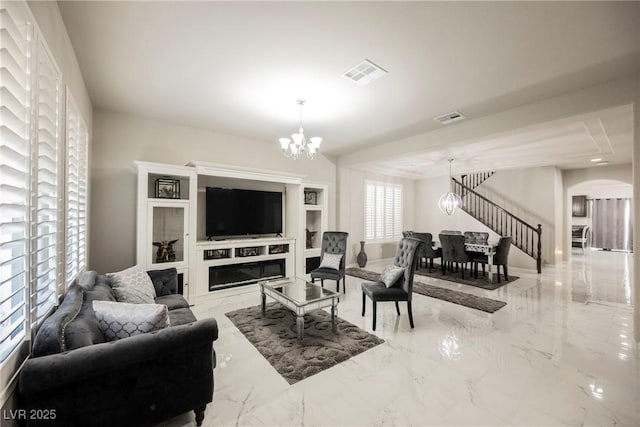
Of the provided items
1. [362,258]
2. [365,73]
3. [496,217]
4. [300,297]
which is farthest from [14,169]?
[496,217]

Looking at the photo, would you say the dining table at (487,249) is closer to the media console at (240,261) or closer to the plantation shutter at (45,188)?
the media console at (240,261)

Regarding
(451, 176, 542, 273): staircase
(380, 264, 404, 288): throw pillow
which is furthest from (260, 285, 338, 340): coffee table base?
(451, 176, 542, 273): staircase

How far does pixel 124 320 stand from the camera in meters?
1.66

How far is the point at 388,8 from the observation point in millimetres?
1914

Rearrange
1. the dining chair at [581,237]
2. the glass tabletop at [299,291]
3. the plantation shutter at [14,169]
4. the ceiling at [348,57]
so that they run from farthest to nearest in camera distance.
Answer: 1. the dining chair at [581,237]
2. the glass tabletop at [299,291]
3. the ceiling at [348,57]
4. the plantation shutter at [14,169]

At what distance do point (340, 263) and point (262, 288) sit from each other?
60.2 inches

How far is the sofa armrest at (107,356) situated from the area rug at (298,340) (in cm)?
97

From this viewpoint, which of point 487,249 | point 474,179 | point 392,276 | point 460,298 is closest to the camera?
point 392,276

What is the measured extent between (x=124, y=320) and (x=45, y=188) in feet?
3.22

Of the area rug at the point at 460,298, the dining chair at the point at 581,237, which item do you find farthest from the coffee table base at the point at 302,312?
the dining chair at the point at 581,237

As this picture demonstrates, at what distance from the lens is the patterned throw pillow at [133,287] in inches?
94.0

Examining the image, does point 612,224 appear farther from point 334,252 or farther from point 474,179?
point 334,252

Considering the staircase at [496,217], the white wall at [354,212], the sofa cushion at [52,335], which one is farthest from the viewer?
the staircase at [496,217]

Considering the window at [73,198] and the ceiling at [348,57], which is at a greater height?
the ceiling at [348,57]
